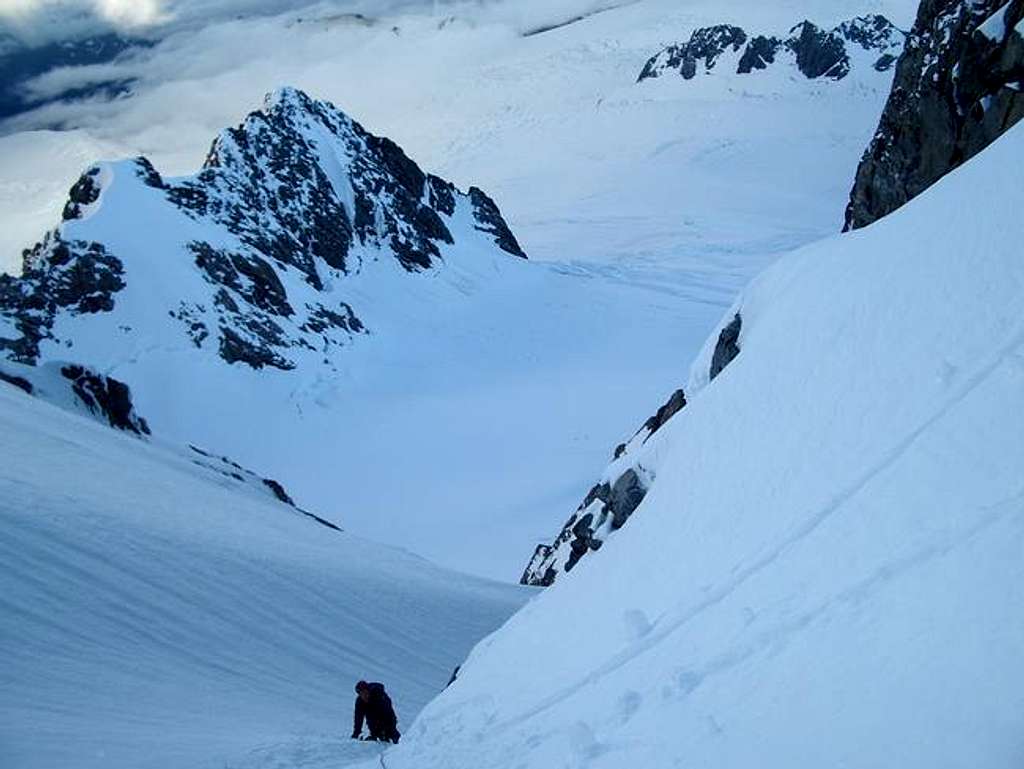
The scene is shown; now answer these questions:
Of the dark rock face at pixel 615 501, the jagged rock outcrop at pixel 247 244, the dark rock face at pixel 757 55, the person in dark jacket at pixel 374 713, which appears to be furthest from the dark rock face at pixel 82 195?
the dark rock face at pixel 757 55

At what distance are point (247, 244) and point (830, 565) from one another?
2063 inches

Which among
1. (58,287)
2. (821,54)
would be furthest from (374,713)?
(821,54)

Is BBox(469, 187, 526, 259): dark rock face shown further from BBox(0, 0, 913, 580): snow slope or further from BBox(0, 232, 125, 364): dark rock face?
BBox(0, 232, 125, 364): dark rock face

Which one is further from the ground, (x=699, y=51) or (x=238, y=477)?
(x=699, y=51)

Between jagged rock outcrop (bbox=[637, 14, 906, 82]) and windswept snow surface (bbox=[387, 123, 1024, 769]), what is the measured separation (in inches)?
6204

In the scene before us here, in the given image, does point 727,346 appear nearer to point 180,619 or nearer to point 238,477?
point 180,619

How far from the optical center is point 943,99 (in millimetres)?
14969

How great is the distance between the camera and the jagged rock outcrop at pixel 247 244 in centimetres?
4547

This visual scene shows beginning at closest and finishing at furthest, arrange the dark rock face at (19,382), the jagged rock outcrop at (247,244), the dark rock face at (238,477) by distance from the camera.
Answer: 1. the dark rock face at (19,382)
2. the dark rock face at (238,477)
3. the jagged rock outcrop at (247,244)

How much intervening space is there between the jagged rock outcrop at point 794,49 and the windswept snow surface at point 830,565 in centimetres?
15758

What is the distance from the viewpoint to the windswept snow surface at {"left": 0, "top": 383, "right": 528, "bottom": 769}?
8.21 meters

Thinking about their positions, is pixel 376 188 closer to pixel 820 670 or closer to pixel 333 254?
pixel 333 254

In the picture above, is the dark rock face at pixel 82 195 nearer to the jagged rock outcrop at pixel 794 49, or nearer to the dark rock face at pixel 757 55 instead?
the jagged rock outcrop at pixel 794 49

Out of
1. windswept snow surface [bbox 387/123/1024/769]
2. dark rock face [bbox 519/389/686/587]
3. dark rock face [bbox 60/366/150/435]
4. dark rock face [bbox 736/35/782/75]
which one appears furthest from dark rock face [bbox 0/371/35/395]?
dark rock face [bbox 736/35/782/75]
